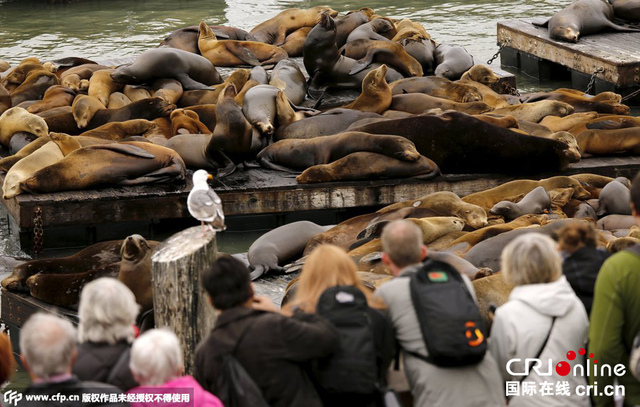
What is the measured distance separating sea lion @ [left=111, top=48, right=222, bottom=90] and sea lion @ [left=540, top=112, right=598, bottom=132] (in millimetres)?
4040

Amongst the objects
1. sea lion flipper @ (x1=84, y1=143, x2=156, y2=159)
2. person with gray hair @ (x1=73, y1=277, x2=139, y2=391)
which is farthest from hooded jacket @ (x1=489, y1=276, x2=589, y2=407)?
sea lion flipper @ (x1=84, y1=143, x2=156, y2=159)

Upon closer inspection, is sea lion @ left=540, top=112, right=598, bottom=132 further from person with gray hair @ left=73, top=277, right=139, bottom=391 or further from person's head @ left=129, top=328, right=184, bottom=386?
person's head @ left=129, top=328, right=184, bottom=386

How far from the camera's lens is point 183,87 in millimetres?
12398

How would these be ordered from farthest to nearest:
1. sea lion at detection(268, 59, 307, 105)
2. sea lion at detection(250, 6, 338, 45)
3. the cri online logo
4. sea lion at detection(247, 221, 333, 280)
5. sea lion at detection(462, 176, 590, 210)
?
sea lion at detection(250, 6, 338, 45), sea lion at detection(268, 59, 307, 105), sea lion at detection(462, 176, 590, 210), sea lion at detection(247, 221, 333, 280), the cri online logo

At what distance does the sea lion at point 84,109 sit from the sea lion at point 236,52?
308 centimetres

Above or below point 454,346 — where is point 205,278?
above

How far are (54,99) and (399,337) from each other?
28.1 ft

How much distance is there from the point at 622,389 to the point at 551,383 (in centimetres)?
26

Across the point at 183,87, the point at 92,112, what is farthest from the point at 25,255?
the point at 183,87

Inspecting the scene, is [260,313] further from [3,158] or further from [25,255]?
[3,158]

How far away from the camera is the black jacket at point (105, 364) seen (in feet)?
12.4

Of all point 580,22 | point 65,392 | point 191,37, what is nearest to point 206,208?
point 65,392

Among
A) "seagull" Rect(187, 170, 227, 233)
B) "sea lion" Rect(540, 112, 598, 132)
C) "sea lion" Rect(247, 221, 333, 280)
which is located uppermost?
"seagull" Rect(187, 170, 227, 233)

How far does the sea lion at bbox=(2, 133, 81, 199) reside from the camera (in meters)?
9.26
